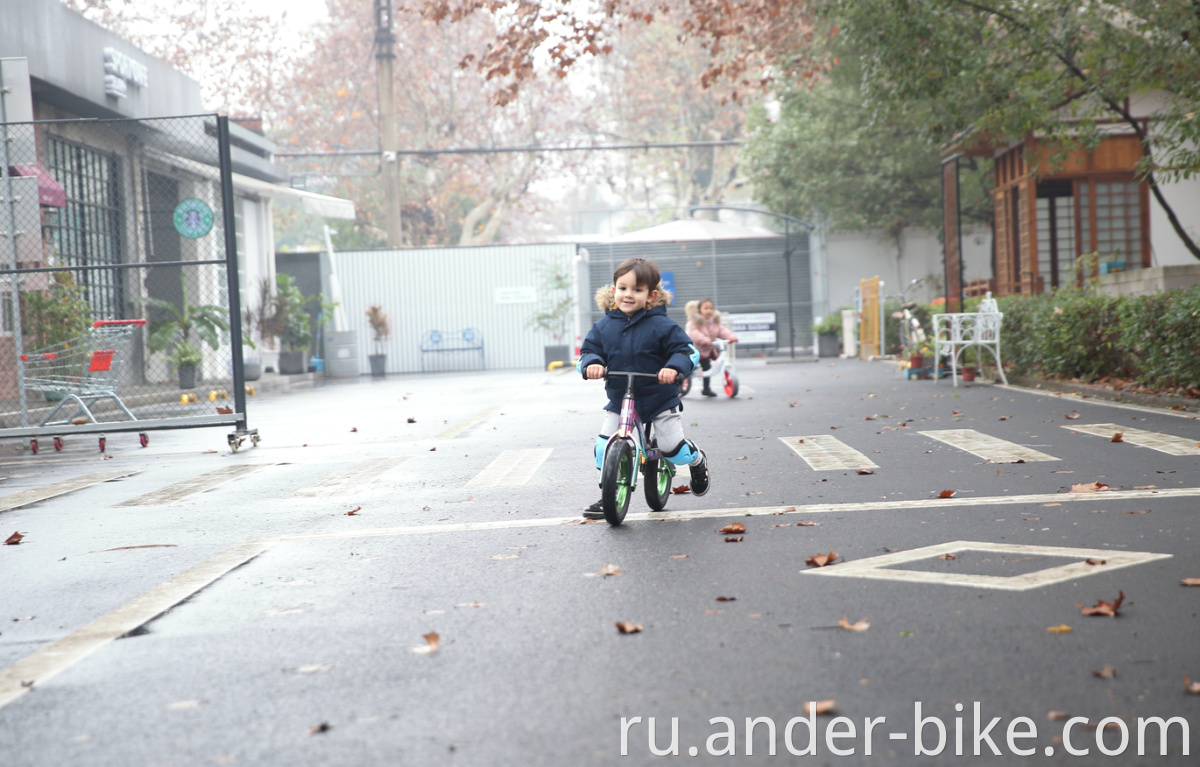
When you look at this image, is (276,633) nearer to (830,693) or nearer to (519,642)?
(519,642)

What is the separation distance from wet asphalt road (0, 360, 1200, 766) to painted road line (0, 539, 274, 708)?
26 mm

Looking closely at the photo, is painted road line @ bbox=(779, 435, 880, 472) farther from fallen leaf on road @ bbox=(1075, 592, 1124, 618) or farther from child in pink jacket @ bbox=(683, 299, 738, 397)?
child in pink jacket @ bbox=(683, 299, 738, 397)

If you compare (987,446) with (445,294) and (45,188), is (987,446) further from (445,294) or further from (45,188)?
(445,294)

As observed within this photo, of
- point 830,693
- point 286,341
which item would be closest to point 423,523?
point 830,693

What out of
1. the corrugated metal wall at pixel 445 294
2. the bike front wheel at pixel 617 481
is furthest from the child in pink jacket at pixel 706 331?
the corrugated metal wall at pixel 445 294

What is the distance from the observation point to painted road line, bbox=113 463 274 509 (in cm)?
788

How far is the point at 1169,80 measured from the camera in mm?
15367

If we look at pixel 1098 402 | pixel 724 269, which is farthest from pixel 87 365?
pixel 724 269

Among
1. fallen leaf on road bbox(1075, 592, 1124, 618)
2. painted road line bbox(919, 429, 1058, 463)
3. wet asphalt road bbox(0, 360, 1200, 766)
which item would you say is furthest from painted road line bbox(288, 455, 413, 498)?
fallen leaf on road bbox(1075, 592, 1124, 618)

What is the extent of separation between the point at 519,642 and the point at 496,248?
30.6 metres

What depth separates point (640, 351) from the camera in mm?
6230

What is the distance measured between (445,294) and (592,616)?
100.0 ft

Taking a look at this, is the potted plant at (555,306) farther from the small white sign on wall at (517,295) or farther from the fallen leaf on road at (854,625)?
the fallen leaf on road at (854,625)

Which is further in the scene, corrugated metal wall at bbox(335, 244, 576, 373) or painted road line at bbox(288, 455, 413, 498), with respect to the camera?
corrugated metal wall at bbox(335, 244, 576, 373)
